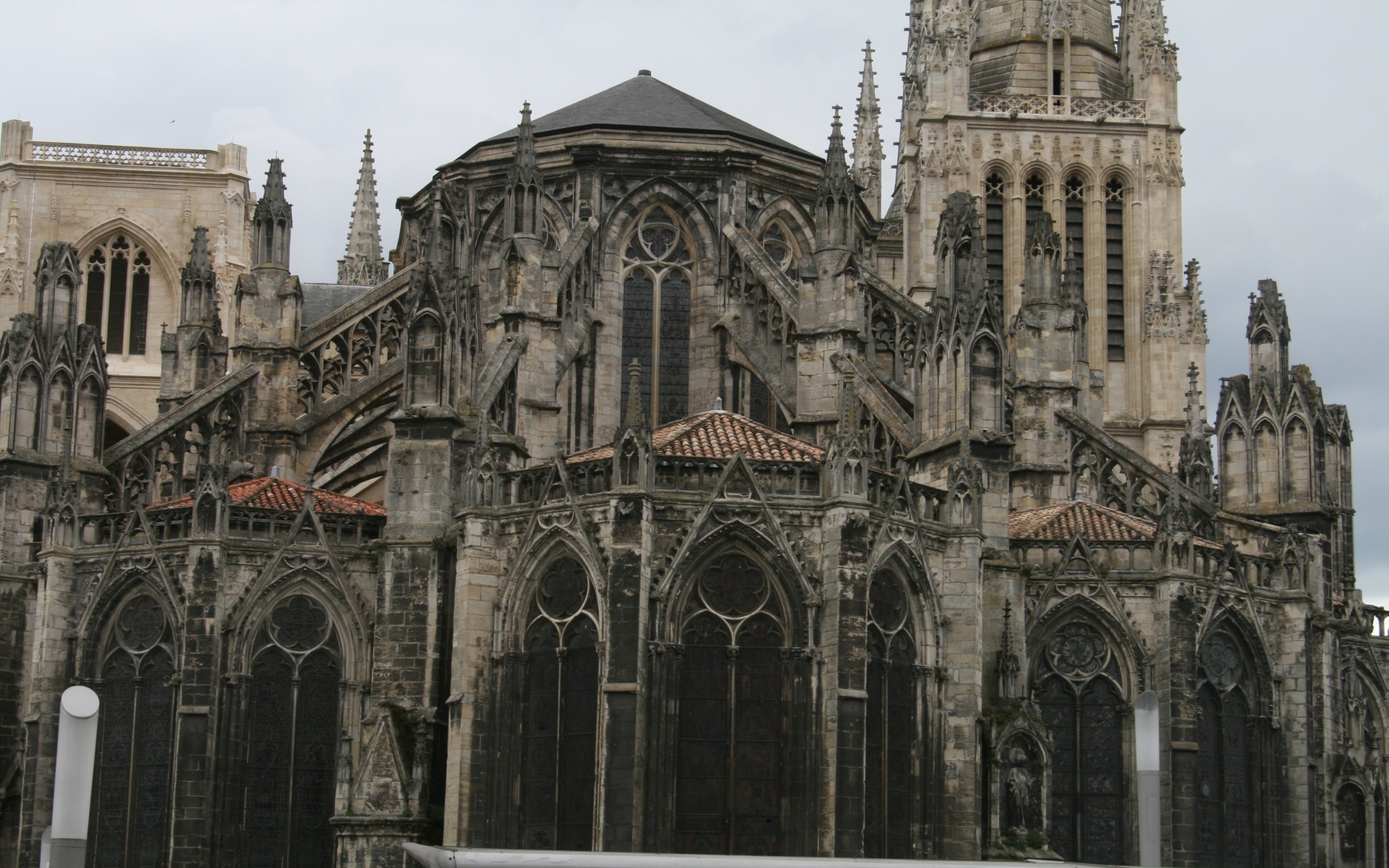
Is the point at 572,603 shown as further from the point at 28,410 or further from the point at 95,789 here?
the point at 28,410

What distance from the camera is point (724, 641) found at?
1289 inches

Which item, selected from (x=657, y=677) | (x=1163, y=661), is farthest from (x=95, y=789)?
(x=1163, y=661)

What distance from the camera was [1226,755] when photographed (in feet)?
125

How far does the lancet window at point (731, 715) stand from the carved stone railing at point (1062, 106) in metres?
33.8

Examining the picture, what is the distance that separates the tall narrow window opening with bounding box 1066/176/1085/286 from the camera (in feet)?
208

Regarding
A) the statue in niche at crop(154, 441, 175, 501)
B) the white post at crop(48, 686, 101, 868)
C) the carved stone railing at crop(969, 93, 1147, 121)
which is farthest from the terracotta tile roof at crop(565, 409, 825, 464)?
the carved stone railing at crop(969, 93, 1147, 121)

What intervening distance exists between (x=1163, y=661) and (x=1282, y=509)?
5.71 meters

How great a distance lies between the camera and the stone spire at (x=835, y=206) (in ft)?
133

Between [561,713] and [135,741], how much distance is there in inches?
312

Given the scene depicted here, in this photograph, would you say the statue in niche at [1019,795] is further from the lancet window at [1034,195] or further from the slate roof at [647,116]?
the lancet window at [1034,195]

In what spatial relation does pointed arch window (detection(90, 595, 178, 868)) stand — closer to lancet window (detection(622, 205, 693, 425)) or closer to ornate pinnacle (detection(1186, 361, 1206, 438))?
lancet window (detection(622, 205, 693, 425))

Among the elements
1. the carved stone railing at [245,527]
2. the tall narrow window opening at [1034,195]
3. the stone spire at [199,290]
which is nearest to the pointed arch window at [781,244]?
the stone spire at [199,290]

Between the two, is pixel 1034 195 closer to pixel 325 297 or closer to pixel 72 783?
pixel 325 297

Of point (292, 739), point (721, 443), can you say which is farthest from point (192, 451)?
point (721, 443)
